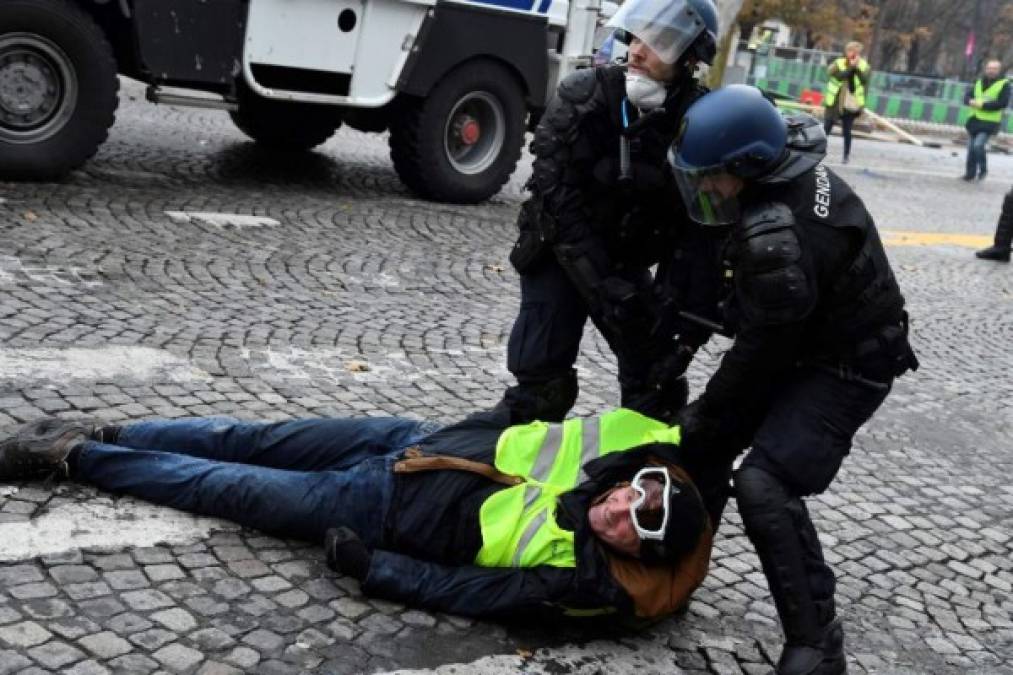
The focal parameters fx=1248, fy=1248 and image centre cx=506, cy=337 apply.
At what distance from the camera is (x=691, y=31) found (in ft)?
13.8

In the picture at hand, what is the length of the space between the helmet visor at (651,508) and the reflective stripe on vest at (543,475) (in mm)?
238

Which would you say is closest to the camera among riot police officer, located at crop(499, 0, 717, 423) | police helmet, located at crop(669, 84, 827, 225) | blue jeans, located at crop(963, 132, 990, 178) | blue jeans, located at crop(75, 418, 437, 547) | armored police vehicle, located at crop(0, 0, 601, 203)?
police helmet, located at crop(669, 84, 827, 225)

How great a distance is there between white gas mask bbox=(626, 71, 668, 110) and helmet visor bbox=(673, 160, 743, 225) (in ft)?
2.09

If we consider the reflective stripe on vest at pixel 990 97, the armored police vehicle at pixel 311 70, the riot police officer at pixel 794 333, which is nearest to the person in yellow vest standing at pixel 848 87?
the reflective stripe on vest at pixel 990 97

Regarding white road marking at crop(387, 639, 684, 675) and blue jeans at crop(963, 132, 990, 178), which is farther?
blue jeans at crop(963, 132, 990, 178)

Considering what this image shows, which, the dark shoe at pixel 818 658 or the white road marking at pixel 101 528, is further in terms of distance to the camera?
the white road marking at pixel 101 528

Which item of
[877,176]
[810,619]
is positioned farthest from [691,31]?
[877,176]

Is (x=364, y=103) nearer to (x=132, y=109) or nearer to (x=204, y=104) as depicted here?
(x=204, y=104)

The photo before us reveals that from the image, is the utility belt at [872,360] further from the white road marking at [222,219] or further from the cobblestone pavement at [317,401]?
the white road marking at [222,219]

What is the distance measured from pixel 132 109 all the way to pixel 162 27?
4389mm

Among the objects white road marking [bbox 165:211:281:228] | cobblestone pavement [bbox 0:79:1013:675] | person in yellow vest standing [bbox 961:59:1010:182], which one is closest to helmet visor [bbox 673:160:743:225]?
cobblestone pavement [bbox 0:79:1013:675]

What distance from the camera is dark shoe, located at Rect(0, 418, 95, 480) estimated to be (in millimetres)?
4102

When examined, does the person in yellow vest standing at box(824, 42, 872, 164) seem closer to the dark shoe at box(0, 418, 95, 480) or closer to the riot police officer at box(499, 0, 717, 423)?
the riot police officer at box(499, 0, 717, 423)

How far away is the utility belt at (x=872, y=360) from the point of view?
3.61 metres
